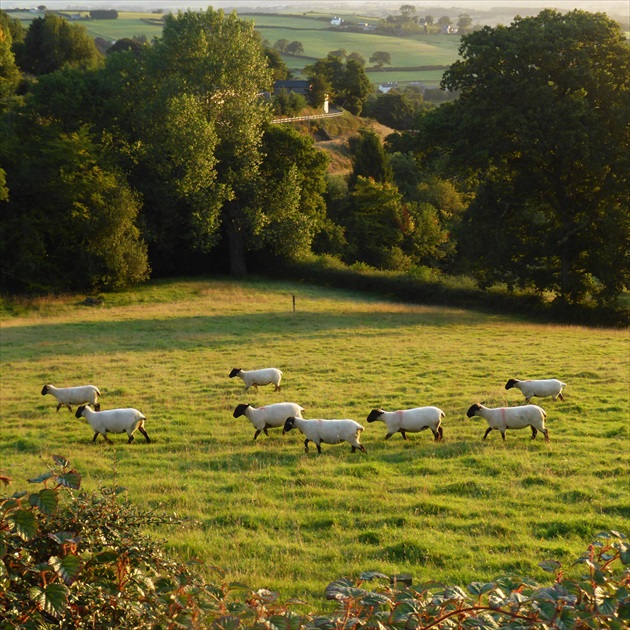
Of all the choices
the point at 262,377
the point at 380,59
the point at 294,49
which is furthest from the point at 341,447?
the point at 380,59

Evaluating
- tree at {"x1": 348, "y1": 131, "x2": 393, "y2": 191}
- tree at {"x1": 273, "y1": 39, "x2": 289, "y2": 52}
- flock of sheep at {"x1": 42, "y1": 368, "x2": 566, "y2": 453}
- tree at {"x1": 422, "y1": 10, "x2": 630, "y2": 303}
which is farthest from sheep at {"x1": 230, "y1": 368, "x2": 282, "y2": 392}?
tree at {"x1": 273, "y1": 39, "x2": 289, "y2": 52}

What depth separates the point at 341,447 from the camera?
16.7 m

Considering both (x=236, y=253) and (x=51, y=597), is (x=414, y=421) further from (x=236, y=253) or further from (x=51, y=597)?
(x=236, y=253)

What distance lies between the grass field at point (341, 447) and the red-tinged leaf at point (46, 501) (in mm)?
4035

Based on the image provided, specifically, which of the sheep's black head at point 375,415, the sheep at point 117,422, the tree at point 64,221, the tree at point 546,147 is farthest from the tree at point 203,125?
the sheep's black head at point 375,415

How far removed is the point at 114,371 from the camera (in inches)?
1068

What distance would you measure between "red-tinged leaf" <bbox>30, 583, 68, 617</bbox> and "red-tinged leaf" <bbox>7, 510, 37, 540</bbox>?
32 cm

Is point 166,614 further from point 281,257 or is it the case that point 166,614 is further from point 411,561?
point 281,257

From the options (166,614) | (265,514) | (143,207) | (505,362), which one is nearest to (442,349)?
(505,362)

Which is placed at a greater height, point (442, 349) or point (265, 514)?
point (265, 514)

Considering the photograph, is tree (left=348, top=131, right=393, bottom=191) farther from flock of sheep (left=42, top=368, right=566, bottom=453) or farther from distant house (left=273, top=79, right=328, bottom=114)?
flock of sheep (left=42, top=368, right=566, bottom=453)

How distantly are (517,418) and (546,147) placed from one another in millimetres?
28119

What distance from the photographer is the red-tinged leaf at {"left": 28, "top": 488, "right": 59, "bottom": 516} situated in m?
4.55

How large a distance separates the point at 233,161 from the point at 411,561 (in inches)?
1934
